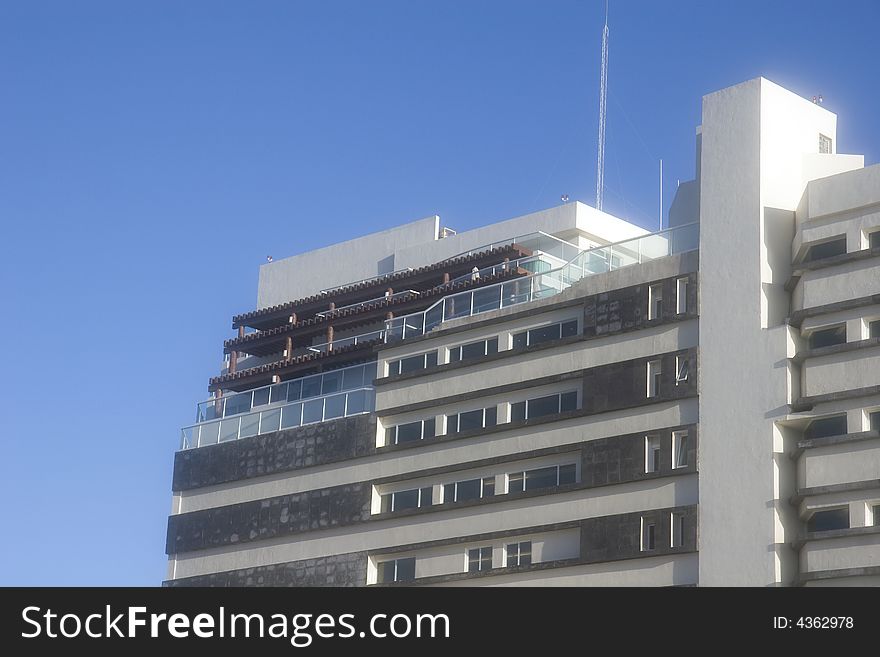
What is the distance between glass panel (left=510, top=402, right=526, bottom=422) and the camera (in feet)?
262

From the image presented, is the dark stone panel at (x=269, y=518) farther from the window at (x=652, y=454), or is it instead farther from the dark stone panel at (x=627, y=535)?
the window at (x=652, y=454)

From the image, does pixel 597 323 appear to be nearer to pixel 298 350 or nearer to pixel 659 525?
pixel 659 525

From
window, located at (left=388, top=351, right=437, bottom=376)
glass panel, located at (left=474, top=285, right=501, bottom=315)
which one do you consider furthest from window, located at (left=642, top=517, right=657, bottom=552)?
window, located at (left=388, top=351, right=437, bottom=376)

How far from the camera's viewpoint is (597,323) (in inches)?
3046

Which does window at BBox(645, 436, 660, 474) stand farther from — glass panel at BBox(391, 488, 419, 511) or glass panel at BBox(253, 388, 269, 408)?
glass panel at BBox(253, 388, 269, 408)

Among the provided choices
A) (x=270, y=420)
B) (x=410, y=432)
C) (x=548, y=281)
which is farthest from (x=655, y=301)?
(x=270, y=420)

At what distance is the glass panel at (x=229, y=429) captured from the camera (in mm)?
93438

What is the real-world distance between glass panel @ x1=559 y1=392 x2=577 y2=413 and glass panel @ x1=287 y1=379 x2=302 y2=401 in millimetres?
19075

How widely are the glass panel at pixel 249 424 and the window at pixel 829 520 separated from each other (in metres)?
34.4

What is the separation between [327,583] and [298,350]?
1788 centimetres

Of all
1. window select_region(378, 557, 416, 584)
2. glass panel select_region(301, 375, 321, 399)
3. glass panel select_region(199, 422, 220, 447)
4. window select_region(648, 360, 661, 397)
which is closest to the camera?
window select_region(648, 360, 661, 397)
